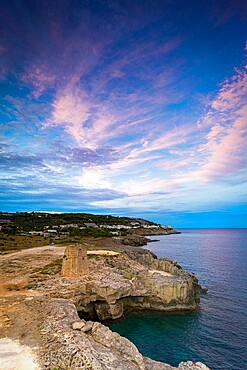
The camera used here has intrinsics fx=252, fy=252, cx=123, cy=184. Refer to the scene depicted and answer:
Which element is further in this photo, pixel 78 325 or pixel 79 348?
pixel 78 325

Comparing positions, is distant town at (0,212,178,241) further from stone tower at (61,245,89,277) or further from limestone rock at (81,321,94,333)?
limestone rock at (81,321,94,333)

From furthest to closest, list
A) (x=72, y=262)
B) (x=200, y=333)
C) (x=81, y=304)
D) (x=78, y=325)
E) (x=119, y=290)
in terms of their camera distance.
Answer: (x=72, y=262), (x=119, y=290), (x=200, y=333), (x=81, y=304), (x=78, y=325)

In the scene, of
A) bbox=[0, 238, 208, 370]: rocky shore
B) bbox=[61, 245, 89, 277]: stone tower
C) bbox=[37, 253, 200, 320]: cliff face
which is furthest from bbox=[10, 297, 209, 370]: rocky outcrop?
bbox=[61, 245, 89, 277]: stone tower

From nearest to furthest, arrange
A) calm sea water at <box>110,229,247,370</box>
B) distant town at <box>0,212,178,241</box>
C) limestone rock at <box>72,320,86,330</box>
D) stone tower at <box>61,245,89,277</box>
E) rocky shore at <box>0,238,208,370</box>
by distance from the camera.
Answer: rocky shore at <box>0,238,208,370</box> < limestone rock at <box>72,320,86,330</box> < calm sea water at <box>110,229,247,370</box> < stone tower at <box>61,245,89,277</box> < distant town at <box>0,212,178,241</box>

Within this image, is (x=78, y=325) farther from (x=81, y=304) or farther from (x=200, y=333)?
(x=200, y=333)

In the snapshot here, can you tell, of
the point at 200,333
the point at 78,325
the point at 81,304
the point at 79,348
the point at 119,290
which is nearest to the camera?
the point at 79,348

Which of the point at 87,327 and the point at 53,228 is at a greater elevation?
the point at 53,228

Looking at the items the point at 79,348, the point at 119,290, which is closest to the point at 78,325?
the point at 79,348

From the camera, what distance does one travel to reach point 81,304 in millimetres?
22656

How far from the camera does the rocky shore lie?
1078 cm

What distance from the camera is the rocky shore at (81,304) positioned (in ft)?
35.4

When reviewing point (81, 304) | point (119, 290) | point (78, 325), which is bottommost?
point (81, 304)

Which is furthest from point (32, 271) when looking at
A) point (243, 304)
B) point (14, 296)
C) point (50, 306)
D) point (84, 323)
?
point (243, 304)

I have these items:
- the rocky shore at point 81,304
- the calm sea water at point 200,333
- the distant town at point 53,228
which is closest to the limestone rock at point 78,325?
the rocky shore at point 81,304
